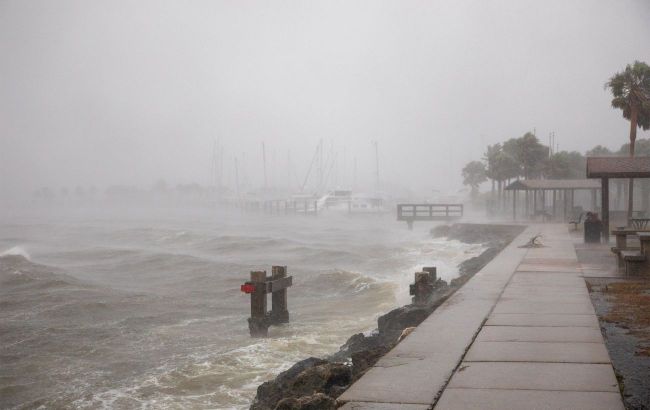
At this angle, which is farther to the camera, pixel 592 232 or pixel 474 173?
pixel 474 173

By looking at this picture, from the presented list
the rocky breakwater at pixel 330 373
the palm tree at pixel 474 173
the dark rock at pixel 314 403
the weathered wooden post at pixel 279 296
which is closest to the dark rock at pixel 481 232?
the weathered wooden post at pixel 279 296

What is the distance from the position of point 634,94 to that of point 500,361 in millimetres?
36288

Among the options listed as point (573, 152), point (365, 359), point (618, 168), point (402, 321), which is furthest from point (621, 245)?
point (573, 152)

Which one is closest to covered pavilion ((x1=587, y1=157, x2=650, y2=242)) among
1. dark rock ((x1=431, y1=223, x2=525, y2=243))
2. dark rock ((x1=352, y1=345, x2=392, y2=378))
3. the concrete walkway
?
the concrete walkway

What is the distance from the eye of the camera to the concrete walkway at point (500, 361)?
5133mm

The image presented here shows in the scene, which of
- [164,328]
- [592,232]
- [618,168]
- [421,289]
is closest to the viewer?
[421,289]

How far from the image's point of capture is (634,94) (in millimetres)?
37625

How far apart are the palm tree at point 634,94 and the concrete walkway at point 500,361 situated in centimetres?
3087

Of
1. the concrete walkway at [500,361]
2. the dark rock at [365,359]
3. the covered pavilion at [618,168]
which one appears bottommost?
the dark rock at [365,359]

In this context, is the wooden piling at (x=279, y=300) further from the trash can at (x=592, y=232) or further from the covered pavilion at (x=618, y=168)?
the trash can at (x=592, y=232)

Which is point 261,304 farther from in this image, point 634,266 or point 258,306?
point 634,266

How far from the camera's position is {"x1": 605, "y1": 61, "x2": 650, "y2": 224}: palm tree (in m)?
37.3

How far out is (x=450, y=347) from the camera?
7078mm

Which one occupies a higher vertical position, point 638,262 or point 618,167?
point 618,167
